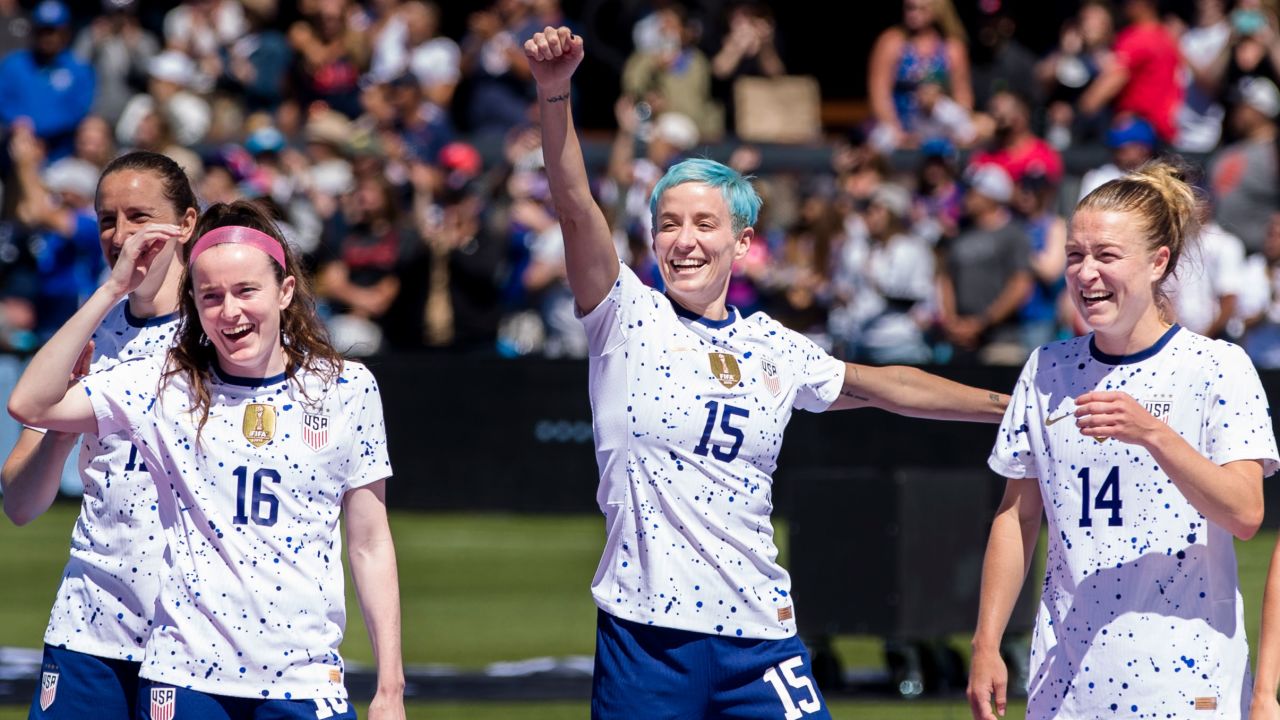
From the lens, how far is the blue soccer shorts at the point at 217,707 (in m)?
4.46

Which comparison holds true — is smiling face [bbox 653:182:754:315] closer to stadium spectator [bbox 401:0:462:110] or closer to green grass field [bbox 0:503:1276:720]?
green grass field [bbox 0:503:1276:720]

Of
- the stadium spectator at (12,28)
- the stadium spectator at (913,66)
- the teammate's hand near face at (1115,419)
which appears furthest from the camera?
the stadium spectator at (12,28)

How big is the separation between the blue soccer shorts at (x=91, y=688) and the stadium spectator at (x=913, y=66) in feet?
38.8

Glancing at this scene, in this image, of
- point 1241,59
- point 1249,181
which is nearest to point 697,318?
point 1249,181

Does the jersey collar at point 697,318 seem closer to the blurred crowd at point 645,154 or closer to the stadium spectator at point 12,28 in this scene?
the blurred crowd at point 645,154

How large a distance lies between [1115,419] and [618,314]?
1340mm

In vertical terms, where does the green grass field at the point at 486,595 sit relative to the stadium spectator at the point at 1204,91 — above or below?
below

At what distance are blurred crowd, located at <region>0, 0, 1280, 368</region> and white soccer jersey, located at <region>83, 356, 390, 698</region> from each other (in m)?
8.79

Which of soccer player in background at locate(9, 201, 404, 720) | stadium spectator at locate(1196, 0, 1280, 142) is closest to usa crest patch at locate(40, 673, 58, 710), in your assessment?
soccer player in background at locate(9, 201, 404, 720)

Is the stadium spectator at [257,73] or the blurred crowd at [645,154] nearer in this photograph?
the blurred crowd at [645,154]

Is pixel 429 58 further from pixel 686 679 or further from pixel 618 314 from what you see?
pixel 686 679

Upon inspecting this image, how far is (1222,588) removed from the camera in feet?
14.7

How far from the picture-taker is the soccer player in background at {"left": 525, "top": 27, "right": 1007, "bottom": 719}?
481 centimetres

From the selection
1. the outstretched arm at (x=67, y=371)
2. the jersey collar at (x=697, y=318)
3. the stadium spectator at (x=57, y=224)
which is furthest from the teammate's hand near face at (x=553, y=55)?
the stadium spectator at (x=57, y=224)
